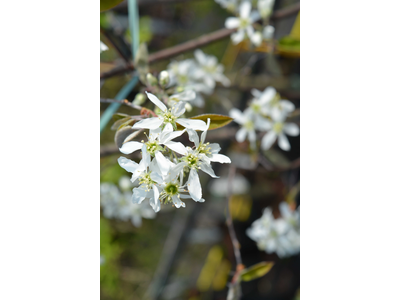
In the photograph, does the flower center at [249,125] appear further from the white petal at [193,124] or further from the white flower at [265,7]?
the white petal at [193,124]

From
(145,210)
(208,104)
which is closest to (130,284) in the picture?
(145,210)

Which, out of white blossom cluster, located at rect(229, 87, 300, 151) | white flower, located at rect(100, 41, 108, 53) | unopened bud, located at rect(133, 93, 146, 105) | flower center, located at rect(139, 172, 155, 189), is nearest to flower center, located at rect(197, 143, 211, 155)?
flower center, located at rect(139, 172, 155, 189)

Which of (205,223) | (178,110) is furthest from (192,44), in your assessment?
(205,223)

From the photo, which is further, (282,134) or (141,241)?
(141,241)

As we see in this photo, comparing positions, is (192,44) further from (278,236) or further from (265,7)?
(278,236)

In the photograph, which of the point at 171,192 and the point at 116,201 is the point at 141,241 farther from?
the point at 171,192

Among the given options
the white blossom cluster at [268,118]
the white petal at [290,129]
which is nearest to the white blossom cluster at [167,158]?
the white blossom cluster at [268,118]
